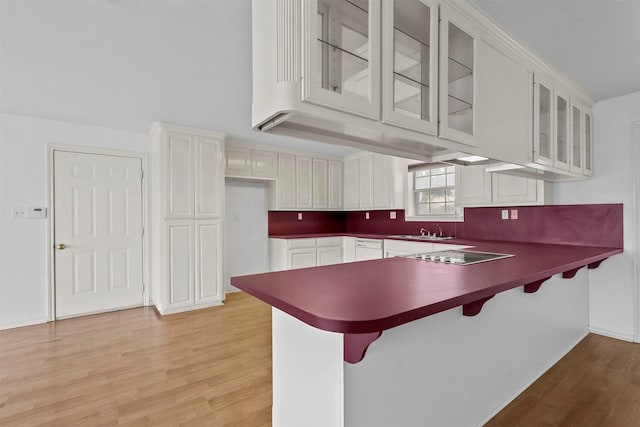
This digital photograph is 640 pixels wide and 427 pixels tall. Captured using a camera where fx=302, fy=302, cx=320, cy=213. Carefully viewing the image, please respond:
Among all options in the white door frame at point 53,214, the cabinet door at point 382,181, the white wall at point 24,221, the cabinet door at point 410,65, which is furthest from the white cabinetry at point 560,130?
the white wall at point 24,221

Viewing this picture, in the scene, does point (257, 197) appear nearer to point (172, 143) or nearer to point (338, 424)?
point (172, 143)

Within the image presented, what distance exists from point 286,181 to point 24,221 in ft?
10.8

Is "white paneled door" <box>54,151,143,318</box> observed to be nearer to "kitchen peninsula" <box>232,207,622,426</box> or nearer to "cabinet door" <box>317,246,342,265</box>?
"cabinet door" <box>317,246,342,265</box>

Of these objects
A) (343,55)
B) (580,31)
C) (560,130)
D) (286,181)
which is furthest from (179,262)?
(580,31)

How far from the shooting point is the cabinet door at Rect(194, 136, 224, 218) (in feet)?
12.9

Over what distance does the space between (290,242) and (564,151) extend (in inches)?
136

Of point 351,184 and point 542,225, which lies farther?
point 351,184

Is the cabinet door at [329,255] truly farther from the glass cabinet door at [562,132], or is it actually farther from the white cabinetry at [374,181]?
the glass cabinet door at [562,132]

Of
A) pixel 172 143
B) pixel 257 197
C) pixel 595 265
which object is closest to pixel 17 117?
pixel 172 143

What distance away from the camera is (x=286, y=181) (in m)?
5.05

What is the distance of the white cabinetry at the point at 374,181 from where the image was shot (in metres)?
4.74

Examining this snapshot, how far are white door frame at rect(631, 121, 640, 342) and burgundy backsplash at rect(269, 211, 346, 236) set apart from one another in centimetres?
411

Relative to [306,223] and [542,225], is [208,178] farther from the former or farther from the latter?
[542,225]

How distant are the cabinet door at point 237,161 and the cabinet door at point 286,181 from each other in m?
0.55
